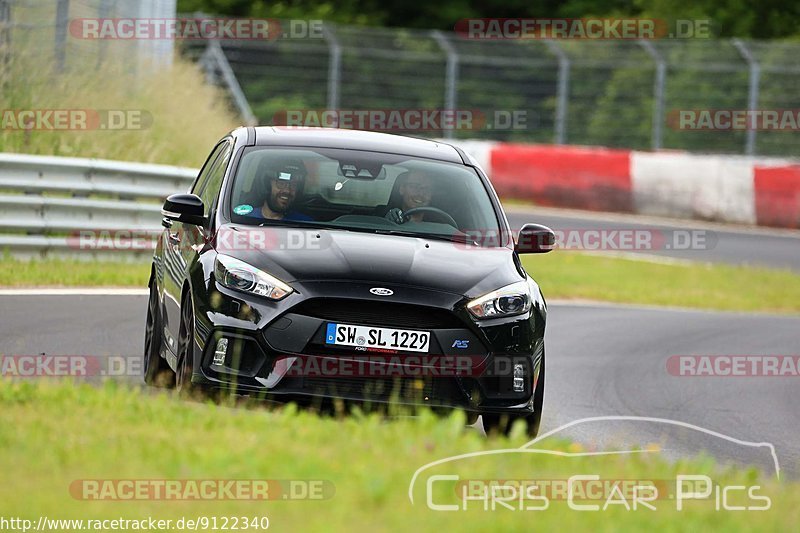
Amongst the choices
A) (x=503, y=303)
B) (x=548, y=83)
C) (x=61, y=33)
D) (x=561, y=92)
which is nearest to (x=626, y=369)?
(x=503, y=303)

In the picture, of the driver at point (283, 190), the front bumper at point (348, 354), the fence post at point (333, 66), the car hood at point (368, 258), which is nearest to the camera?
the front bumper at point (348, 354)

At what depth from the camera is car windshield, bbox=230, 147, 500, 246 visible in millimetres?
9070

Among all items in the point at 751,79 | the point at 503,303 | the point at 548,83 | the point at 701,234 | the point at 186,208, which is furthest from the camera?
the point at 548,83

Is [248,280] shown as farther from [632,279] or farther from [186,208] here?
[632,279]

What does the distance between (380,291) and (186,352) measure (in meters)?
1.07

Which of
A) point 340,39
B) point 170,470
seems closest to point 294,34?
point 340,39

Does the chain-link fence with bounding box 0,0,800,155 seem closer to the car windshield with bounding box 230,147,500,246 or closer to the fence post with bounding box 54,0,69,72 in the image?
the fence post with bounding box 54,0,69,72

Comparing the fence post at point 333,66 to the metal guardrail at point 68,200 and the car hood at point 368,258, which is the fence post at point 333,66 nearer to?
the metal guardrail at point 68,200

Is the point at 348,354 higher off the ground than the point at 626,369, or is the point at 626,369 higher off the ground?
the point at 348,354

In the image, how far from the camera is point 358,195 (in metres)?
9.35

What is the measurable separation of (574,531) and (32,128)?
1448 centimetres

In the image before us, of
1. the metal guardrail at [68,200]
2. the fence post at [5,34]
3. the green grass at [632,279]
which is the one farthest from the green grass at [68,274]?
the fence post at [5,34]

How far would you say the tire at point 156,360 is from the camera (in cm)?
964

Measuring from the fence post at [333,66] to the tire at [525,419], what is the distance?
76.9 ft
